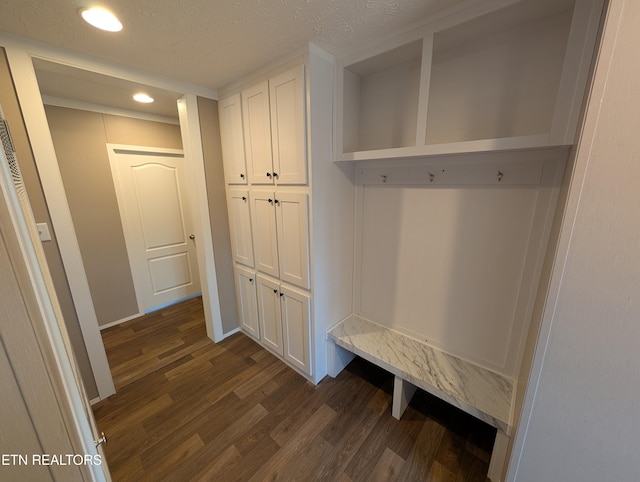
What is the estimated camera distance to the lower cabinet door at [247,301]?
234 centimetres

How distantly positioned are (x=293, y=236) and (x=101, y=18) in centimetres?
147

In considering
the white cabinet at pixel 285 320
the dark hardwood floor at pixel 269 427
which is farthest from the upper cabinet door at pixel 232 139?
the dark hardwood floor at pixel 269 427

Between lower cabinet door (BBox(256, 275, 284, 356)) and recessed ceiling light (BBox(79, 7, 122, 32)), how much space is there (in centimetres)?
174

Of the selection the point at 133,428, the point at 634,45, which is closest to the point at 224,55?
the point at 634,45

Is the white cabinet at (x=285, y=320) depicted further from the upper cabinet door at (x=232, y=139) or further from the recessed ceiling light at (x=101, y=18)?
the recessed ceiling light at (x=101, y=18)

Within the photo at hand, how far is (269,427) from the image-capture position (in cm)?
165

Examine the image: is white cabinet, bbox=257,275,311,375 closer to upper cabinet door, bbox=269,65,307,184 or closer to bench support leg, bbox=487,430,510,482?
upper cabinet door, bbox=269,65,307,184

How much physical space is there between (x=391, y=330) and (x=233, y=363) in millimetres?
1400

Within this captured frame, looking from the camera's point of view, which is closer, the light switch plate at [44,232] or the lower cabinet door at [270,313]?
the light switch plate at [44,232]

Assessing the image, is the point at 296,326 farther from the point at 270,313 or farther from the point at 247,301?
the point at 247,301

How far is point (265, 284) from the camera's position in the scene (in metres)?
2.17

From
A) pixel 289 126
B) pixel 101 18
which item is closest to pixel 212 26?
pixel 101 18

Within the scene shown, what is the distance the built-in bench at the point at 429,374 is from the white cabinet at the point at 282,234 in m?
0.60

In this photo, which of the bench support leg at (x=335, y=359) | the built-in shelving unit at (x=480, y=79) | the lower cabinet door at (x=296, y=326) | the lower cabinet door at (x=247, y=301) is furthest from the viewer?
the lower cabinet door at (x=247, y=301)
